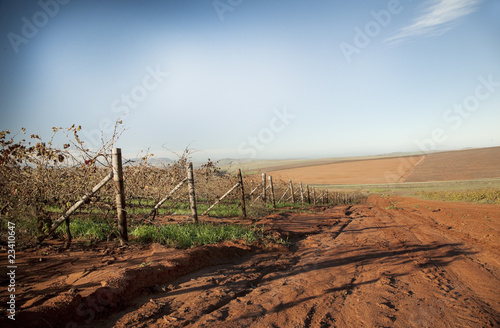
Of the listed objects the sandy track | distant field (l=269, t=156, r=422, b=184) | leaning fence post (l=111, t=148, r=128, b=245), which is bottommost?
distant field (l=269, t=156, r=422, b=184)

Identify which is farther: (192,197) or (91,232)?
(192,197)

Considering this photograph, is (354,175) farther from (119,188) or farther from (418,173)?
(119,188)

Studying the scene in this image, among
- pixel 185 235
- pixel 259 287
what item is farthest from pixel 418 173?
pixel 259 287

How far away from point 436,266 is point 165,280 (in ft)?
16.5

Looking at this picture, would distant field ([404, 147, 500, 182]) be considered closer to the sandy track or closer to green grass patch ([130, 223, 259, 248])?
the sandy track

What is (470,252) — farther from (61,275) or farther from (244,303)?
(61,275)

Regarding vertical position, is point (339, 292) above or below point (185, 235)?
below

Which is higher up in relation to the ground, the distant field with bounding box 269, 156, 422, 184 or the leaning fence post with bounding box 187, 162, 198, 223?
the leaning fence post with bounding box 187, 162, 198, 223

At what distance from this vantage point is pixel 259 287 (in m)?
3.92

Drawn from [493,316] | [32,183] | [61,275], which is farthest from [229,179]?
[493,316]

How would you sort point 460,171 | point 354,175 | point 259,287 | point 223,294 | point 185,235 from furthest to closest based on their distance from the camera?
1. point 354,175
2. point 460,171
3. point 185,235
4. point 259,287
5. point 223,294

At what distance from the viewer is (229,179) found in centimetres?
1619

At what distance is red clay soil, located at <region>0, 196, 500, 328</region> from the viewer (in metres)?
2.99

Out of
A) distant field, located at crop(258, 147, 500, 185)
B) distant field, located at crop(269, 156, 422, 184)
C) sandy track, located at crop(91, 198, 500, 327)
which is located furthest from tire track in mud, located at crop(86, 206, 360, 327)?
distant field, located at crop(269, 156, 422, 184)
